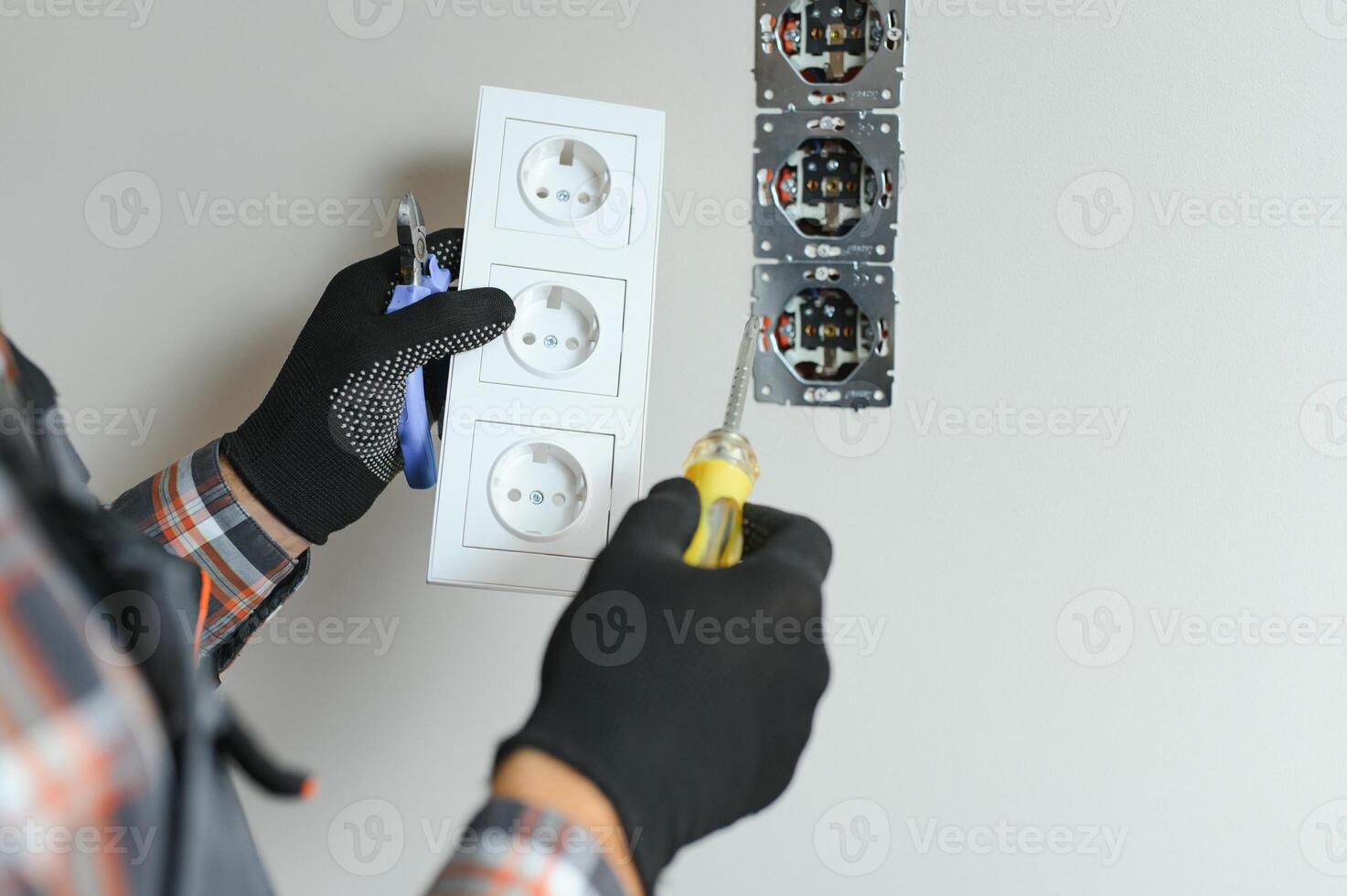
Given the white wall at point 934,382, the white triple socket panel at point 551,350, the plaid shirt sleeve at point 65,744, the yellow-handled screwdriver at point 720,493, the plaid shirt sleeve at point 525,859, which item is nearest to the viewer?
the plaid shirt sleeve at point 65,744

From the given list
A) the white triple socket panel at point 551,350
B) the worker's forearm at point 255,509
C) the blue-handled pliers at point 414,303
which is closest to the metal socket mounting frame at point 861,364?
the white triple socket panel at point 551,350

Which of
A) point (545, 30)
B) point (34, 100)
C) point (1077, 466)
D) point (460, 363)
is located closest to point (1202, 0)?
point (1077, 466)

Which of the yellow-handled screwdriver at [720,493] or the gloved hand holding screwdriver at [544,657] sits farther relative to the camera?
the yellow-handled screwdriver at [720,493]

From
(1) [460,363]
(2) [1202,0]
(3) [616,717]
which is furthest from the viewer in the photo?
(2) [1202,0]

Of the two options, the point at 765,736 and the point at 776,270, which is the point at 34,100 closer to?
the point at 776,270

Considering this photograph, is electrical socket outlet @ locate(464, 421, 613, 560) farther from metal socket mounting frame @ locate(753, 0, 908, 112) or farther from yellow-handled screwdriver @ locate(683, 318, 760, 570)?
metal socket mounting frame @ locate(753, 0, 908, 112)

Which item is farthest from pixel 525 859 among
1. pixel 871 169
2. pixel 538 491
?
pixel 871 169

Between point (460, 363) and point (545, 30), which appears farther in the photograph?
point (545, 30)

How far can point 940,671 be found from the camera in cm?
78

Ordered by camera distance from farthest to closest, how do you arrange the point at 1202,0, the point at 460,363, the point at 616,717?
the point at 1202,0
the point at 460,363
the point at 616,717

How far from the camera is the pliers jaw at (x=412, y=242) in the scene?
669mm

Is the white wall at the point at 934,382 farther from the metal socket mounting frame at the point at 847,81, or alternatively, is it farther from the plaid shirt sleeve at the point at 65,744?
the plaid shirt sleeve at the point at 65,744

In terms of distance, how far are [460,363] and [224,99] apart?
330 mm

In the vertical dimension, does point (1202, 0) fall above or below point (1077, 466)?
above
